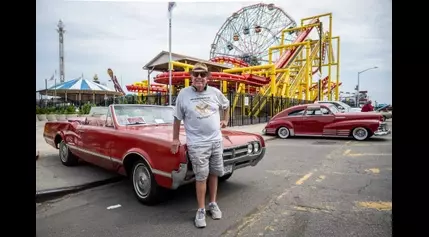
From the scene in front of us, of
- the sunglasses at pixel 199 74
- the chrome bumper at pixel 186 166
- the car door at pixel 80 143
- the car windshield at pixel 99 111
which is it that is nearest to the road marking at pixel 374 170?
the chrome bumper at pixel 186 166

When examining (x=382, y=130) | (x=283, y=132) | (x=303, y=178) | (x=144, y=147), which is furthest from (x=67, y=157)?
(x=382, y=130)

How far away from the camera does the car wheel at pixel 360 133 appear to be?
386 inches

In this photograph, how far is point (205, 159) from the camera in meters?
3.08

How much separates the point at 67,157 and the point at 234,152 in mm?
3900

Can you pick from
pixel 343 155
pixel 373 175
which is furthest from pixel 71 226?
pixel 343 155

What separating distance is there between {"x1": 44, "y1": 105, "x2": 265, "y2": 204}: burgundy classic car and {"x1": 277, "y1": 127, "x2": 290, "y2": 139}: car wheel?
23.0 feet

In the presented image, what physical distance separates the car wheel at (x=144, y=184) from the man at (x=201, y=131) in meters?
0.66

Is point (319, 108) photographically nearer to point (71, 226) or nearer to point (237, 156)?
point (237, 156)

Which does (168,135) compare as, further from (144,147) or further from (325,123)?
(325,123)

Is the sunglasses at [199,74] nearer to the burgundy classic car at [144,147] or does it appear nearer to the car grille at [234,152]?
the burgundy classic car at [144,147]

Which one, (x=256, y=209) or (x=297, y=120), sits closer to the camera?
(x=256, y=209)

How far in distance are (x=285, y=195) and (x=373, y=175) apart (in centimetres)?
212

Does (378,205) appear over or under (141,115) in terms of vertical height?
under

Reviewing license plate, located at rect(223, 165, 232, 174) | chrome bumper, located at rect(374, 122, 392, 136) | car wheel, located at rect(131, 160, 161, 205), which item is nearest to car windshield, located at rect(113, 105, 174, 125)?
car wheel, located at rect(131, 160, 161, 205)
